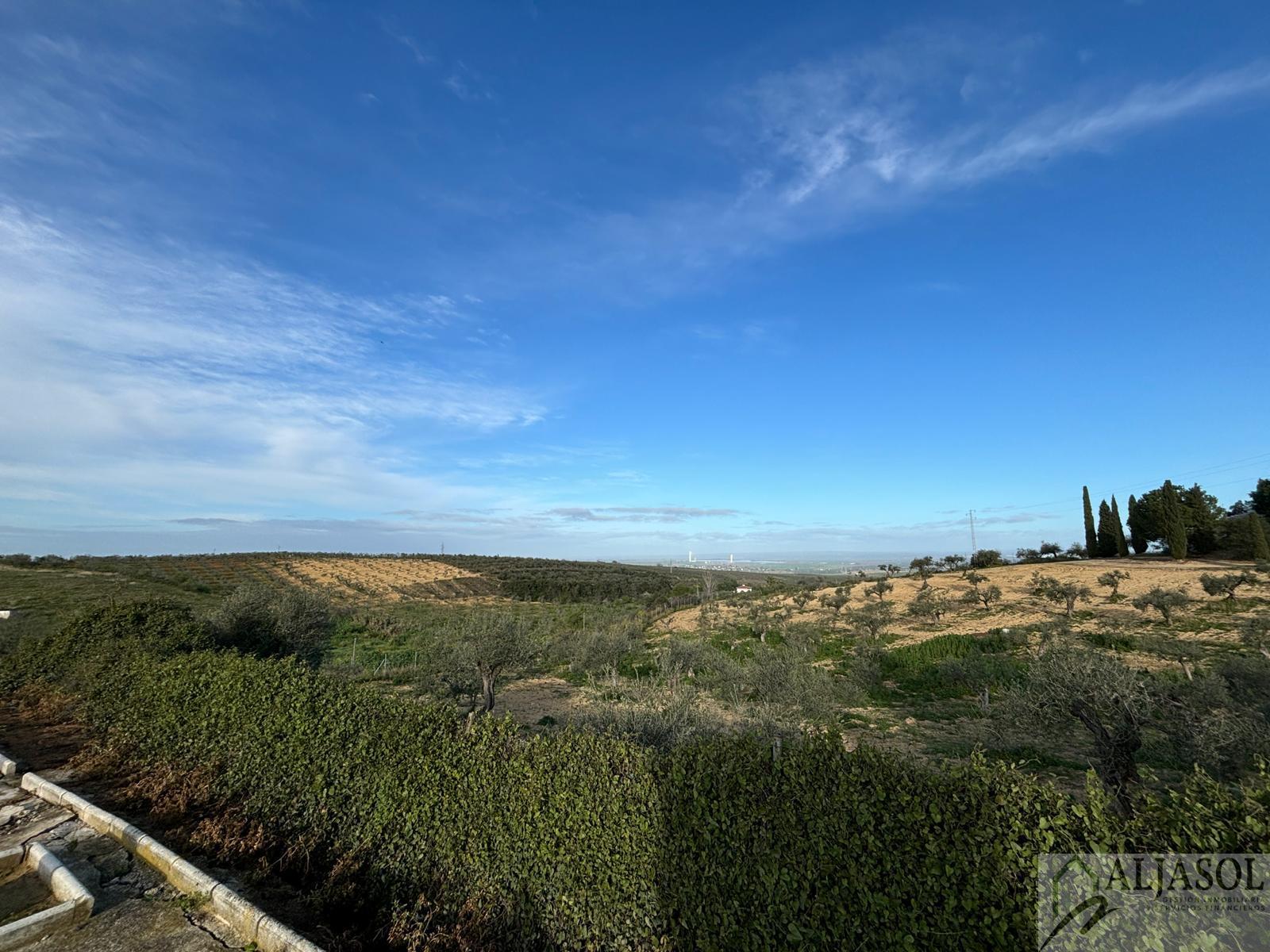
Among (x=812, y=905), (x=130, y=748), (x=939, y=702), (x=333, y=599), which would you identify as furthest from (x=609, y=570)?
(x=812, y=905)

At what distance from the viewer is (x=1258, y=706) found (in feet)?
37.1

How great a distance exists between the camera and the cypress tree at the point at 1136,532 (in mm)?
52159

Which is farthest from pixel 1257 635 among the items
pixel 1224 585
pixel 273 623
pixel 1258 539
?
pixel 1258 539

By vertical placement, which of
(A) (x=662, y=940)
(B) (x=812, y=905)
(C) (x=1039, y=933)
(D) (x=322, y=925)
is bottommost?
(D) (x=322, y=925)

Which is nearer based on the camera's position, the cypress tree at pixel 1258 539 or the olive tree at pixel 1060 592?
the olive tree at pixel 1060 592

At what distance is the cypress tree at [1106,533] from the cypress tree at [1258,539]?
13.2 metres

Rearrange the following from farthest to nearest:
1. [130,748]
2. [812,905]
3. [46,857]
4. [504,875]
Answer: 1. [130,748]
2. [46,857]
3. [504,875]
4. [812,905]

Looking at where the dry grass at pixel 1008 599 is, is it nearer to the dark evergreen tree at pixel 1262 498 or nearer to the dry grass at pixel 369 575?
the dark evergreen tree at pixel 1262 498

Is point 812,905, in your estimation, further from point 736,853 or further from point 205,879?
point 205,879

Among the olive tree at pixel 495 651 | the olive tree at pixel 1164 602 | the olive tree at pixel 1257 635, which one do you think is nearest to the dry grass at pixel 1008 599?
the olive tree at pixel 1164 602

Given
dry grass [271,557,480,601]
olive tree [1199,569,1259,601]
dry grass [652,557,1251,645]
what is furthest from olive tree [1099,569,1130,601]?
dry grass [271,557,480,601]

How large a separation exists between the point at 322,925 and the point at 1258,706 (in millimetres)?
17048

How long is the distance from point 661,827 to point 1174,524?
5869cm

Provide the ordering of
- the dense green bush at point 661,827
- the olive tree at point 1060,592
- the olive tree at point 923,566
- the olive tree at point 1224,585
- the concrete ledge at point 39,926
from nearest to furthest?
the dense green bush at point 661,827 → the concrete ledge at point 39,926 → the olive tree at point 1224,585 → the olive tree at point 1060,592 → the olive tree at point 923,566
